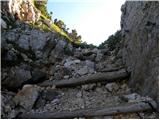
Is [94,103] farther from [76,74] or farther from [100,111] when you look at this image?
[76,74]

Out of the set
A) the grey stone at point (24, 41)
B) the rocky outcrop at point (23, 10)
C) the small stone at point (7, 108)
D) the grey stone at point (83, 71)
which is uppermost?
the rocky outcrop at point (23, 10)

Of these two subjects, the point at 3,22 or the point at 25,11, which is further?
the point at 25,11

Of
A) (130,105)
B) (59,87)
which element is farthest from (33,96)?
(130,105)

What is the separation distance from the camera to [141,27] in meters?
14.3

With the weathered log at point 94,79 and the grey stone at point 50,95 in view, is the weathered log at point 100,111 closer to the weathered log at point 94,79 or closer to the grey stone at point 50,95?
the grey stone at point 50,95

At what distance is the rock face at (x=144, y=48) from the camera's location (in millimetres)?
12344

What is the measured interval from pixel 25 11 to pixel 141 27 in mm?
10668

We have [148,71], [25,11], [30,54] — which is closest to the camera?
[148,71]

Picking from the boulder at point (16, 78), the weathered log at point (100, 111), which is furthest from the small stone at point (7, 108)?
the boulder at point (16, 78)

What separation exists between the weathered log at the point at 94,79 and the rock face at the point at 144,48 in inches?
18.9

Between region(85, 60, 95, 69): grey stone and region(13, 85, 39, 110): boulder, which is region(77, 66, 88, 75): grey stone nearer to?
region(85, 60, 95, 69): grey stone

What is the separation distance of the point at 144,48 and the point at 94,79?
3.05 meters

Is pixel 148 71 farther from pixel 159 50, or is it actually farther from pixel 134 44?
pixel 134 44

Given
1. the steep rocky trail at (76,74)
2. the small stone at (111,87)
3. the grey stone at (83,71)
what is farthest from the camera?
the grey stone at (83,71)
